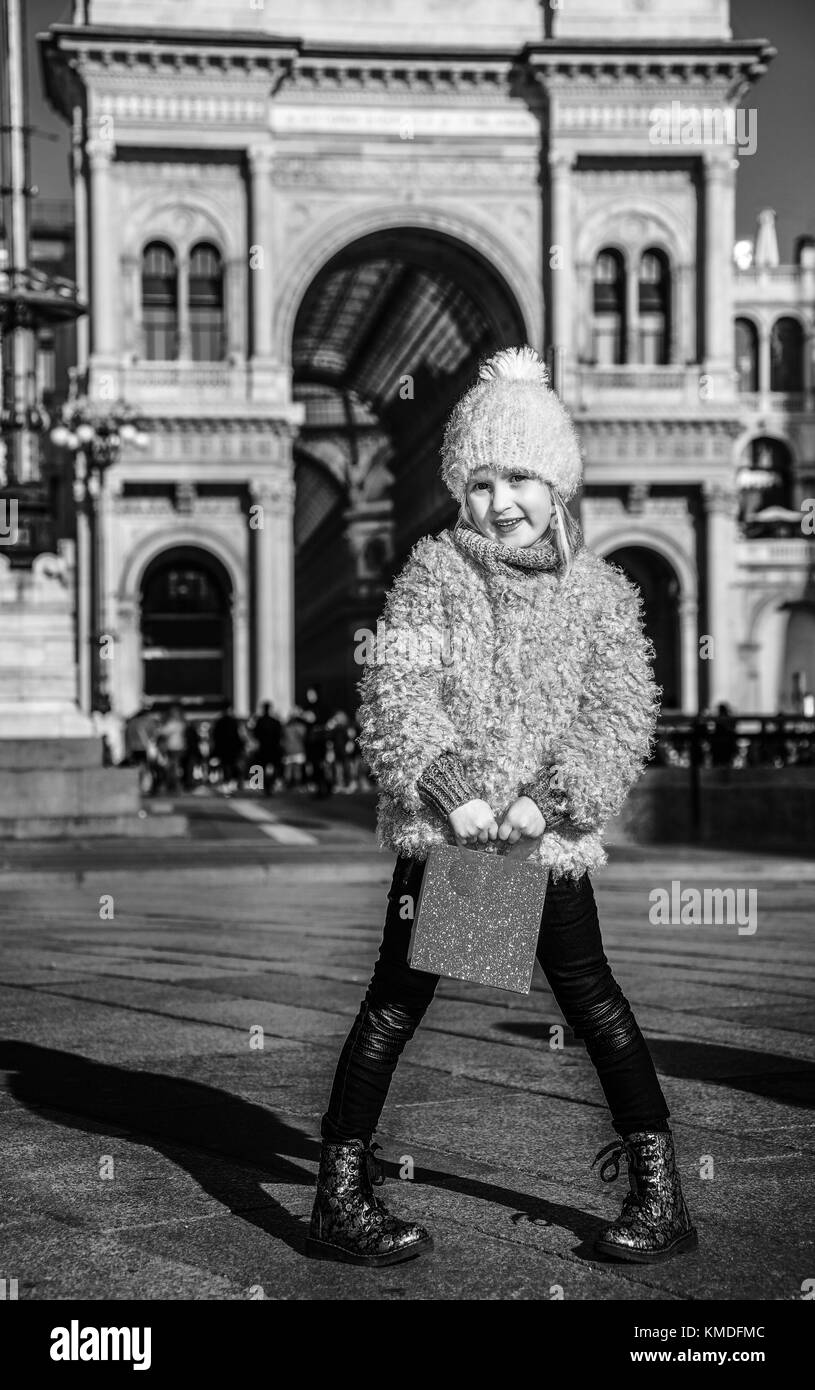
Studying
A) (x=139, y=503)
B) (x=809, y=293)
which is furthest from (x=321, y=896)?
(x=809, y=293)

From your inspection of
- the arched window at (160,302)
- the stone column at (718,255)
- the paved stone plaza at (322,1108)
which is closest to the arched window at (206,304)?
the arched window at (160,302)

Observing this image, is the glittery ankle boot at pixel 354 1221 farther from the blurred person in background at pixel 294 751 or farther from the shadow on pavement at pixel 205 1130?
the blurred person in background at pixel 294 751

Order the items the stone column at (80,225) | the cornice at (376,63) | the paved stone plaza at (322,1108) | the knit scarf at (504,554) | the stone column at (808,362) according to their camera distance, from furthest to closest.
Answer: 1. the stone column at (808,362)
2. the stone column at (80,225)
3. the cornice at (376,63)
4. the knit scarf at (504,554)
5. the paved stone plaza at (322,1108)

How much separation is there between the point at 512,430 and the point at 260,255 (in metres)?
43.6

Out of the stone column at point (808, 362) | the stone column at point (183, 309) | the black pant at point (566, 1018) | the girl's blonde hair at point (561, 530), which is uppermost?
the stone column at point (808, 362)

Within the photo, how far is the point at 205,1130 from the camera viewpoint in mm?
5234

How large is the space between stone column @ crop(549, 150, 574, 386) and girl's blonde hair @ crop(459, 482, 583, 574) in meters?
43.2

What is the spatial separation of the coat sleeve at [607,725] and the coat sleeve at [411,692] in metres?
0.22

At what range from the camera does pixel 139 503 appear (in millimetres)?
46938

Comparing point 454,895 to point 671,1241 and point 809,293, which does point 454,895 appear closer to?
point 671,1241

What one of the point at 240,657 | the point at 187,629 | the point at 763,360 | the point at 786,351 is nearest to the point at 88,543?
the point at 187,629

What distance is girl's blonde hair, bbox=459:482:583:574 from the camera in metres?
4.39

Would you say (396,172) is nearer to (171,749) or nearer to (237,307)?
(237,307)

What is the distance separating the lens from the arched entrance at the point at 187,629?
4728cm
